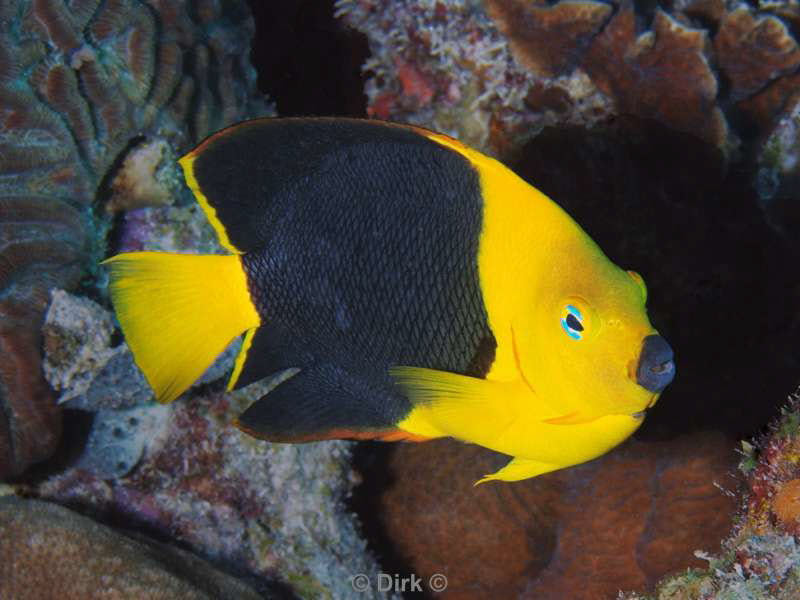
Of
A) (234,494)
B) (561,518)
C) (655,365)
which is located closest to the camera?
(655,365)

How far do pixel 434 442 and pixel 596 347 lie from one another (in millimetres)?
2166

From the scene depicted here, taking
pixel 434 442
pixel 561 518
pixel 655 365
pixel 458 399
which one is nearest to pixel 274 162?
pixel 458 399

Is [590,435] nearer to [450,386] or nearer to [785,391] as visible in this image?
[450,386]

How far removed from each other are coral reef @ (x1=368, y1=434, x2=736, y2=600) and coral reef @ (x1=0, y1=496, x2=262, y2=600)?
104cm

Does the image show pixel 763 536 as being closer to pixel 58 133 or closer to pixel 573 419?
pixel 573 419

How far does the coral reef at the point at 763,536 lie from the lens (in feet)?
6.36

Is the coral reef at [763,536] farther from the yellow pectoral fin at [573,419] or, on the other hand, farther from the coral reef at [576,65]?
the coral reef at [576,65]

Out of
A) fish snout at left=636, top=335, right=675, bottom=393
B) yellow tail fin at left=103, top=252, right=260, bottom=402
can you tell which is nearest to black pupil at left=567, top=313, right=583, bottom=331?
fish snout at left=636, top=335, right=675, bottom=393

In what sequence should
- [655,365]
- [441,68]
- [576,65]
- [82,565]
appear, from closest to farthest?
[655,365] → [82,565] → [576,65] → [441,68]

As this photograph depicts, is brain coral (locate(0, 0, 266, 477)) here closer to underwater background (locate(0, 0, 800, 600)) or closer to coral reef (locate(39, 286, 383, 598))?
underwater background (locate(0, 0, 800, 600))

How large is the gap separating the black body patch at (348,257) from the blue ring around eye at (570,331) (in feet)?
0.57

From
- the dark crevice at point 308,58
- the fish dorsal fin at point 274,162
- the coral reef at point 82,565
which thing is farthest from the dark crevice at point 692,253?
the coral reef at point 82,565

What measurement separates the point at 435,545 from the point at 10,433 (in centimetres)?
205

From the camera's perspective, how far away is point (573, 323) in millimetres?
1398
